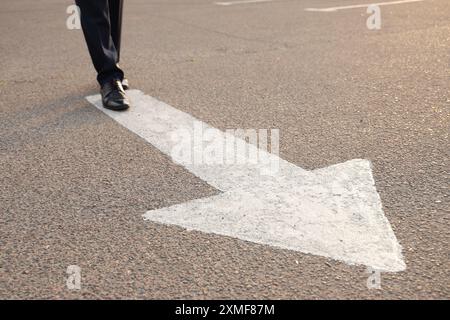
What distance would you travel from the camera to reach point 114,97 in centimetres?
372

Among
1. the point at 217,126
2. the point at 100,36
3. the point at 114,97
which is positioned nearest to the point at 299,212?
the point at 217,126

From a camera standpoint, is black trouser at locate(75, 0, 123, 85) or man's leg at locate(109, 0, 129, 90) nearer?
black trouser at locate(75, 0, 123, 85)

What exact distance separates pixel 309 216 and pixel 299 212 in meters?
0.05

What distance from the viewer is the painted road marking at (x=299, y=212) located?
6.47 ft

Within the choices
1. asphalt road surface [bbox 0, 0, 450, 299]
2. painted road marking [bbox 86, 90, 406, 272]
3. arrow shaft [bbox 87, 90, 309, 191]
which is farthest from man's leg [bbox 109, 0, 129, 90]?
painted road marking [bbox 86, 90, 406, 272]

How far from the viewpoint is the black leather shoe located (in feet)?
12.1

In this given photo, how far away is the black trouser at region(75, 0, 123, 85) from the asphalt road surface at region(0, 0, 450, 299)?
322mm

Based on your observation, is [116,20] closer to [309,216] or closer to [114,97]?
[114,97]

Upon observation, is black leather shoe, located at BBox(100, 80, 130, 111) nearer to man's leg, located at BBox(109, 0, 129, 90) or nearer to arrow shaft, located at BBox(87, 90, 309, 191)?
arrow shaft, located at BBox(87, 90, 309, 191)

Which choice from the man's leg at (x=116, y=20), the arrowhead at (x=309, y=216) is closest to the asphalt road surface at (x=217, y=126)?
the arrowhead at (x=309, y=216)

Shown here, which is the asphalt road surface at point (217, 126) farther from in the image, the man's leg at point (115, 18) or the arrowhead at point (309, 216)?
the man's leg at point (115, 18)

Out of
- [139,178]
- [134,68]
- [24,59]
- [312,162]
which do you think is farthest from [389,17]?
[139,178]

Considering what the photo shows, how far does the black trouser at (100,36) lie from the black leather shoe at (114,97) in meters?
0.09
